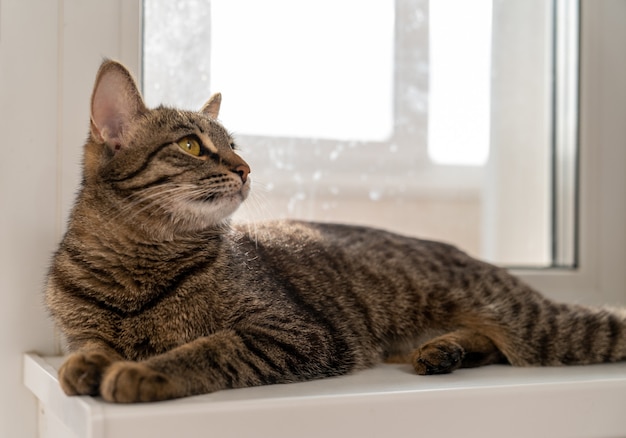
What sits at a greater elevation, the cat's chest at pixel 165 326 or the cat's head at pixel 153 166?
the cat's head at pixel 153 166

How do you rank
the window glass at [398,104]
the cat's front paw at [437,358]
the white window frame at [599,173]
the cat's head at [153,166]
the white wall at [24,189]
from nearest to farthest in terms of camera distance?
1. the cat's head at [153,166]
2. the cat's front paw at [437,358]
3. the white wall at [24,189]
4. the window glass at [398,104]
5. the white window frame at [599,173]

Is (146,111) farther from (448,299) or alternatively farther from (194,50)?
(448,299)

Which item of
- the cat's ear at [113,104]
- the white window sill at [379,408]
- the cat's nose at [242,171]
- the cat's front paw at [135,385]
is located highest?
the cat's ear at [113,104]

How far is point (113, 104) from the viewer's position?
1.21 meters

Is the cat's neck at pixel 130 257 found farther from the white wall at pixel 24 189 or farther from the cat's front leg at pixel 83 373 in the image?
the white wall at pixel 24 189

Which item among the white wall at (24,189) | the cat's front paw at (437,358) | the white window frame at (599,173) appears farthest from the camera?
the white window frame at (599,173)

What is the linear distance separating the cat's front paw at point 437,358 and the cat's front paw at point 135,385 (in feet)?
1.72

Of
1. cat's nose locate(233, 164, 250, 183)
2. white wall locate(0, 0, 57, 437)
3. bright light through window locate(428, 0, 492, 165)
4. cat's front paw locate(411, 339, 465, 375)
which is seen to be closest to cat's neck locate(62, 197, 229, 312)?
cat's nose locate(233, 164, 250, 183)

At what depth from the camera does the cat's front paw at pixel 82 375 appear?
935 millimetres

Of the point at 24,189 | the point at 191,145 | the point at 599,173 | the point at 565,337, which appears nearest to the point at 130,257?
the point at 191,145

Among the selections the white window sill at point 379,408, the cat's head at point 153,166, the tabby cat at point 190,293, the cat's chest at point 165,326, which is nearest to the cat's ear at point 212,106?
the tabby cat at point 190,293

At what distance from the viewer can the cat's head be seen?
1160 millimetres

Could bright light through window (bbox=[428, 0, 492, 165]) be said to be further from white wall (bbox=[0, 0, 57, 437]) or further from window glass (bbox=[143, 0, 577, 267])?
white wall (bbox=[0, 0, 57, 437])

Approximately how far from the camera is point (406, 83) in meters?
2.06
